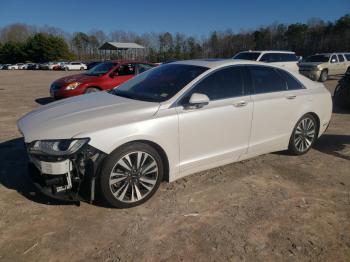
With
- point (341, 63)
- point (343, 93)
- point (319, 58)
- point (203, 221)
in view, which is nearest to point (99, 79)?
point (343, 93)

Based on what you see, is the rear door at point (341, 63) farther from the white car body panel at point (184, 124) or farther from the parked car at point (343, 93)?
the white car body panel at point (184, 124)

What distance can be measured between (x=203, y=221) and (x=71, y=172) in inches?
58.3

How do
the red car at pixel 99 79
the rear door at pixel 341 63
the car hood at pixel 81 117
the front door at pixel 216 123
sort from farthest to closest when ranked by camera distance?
the rear door at pixel 341 63
the red car at pixel 99 79
the front door at pixel 216 123
the car hood at pixel 81 117

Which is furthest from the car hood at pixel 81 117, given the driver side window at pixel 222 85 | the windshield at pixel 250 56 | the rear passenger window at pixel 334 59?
the rear passenger window at pixel 334 59

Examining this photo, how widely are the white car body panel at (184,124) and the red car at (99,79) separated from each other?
556 cm

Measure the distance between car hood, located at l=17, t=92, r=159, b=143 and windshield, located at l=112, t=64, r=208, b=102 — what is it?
214 millimetres

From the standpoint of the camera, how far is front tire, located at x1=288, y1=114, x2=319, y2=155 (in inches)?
207

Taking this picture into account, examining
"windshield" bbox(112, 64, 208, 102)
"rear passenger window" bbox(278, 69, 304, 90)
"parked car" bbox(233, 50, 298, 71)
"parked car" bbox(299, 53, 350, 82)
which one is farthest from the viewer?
"parked car" bbox(299, 53, 350, 82)

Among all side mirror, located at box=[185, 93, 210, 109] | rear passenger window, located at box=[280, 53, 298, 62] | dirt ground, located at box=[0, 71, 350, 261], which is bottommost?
dirt ground, located at box=[0, 71, 350, 261]

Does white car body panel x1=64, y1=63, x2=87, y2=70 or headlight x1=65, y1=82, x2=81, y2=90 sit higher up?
white car body panel x1=64, y1=63, x2=87, y2=70

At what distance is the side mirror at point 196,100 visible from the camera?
12.6 feet

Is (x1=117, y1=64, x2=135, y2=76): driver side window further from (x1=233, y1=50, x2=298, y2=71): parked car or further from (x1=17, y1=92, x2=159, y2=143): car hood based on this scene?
(x1=233, y1=50, x2=298, y2=71): parked car

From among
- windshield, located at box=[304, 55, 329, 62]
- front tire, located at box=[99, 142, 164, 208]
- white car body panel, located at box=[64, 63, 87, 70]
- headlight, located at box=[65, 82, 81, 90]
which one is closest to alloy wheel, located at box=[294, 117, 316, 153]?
front tire, located at box=[99, 142, 164, 208]

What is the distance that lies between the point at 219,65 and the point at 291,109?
1.43 metres
